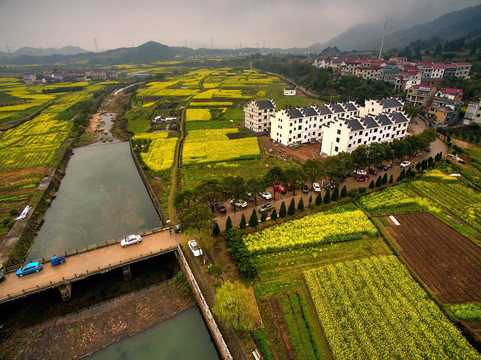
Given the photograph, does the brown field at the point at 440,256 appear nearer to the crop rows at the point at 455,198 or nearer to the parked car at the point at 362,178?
the crop rows at the point at 455,198

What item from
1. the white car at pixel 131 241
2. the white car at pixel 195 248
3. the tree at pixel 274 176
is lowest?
the white car at pixel 195 248

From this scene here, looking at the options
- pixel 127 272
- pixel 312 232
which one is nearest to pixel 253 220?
pixel 312 232

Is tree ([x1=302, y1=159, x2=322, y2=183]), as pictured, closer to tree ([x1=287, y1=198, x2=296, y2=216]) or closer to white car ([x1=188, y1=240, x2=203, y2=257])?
tree ([x1=287, y1=198, x2=296, y2=216])

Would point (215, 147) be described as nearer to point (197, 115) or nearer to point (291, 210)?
point (197, 115)

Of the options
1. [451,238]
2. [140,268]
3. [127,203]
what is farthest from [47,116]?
[451,238]

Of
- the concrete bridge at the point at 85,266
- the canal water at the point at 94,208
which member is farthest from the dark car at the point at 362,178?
the canal water at the point at 94,208

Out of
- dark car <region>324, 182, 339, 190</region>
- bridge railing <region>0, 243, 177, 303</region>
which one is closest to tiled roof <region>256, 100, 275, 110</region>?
dark car <region>324, 182, 339, 190</region>
